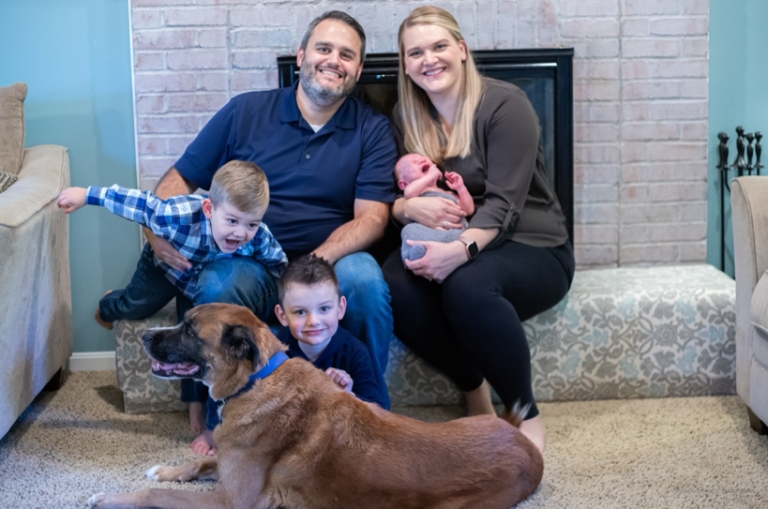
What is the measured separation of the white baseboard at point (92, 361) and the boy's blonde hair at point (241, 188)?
1203 millimetres

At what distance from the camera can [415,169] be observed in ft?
7.95

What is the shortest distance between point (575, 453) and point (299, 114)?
128 centimetres

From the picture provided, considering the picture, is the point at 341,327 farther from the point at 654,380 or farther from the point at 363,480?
the point at 654,380

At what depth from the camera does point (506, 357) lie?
217 centimetres

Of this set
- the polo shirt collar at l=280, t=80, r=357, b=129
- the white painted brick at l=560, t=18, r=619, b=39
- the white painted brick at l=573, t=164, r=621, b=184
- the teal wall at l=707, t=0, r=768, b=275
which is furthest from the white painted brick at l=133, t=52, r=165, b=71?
the teal wall at l=707, t=0, r=768, b=275

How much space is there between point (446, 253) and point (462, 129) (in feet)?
1.39

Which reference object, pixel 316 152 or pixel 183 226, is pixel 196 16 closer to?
pixel 316 152

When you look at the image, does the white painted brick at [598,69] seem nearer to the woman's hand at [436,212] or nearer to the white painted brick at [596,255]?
the white painted brick at [596,255]

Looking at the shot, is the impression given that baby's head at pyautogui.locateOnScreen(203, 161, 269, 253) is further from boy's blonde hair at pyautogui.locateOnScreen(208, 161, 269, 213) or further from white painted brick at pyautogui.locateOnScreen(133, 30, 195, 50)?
white painted brick at pyautogui.locateOnScreen(133, 30, 195, 50)

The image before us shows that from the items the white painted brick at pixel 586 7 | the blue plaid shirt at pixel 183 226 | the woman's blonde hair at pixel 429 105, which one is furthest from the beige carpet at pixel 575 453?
the white painted brick at pixel 586 7

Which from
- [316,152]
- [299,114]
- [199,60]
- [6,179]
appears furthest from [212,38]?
[6,179]

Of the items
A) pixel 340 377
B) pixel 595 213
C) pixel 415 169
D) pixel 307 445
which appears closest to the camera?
pixel 307 445

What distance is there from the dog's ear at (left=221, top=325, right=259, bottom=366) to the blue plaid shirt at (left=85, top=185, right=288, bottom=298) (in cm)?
50

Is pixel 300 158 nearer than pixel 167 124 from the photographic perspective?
Yes
